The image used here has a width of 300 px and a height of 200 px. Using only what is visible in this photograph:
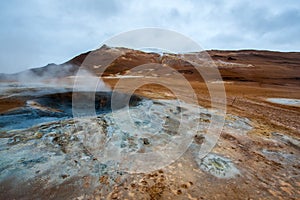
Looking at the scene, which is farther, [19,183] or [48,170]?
[48,170]

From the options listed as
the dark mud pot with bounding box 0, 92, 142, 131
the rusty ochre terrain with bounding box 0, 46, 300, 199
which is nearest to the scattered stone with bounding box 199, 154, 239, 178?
the rusty ochre terrain with bounding box 0, 46, 300, 199

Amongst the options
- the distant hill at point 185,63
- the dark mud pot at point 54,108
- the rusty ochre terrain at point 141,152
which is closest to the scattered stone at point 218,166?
the rusty ochre terrain at point 141,152

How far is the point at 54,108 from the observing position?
6418mm

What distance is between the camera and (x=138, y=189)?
2605 mm

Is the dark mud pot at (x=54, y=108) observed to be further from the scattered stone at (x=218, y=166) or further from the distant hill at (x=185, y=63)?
the distant hill at (x=185, y=63)

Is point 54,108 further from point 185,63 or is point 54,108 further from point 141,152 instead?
point 185,63

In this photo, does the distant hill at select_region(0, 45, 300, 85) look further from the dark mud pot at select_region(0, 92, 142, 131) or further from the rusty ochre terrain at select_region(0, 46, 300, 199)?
the rusty ochre terrain at select_region(0, 46, 300, 199)

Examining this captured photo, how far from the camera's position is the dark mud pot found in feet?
15.7

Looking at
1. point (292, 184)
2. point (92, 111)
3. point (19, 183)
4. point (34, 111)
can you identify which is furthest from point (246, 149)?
point (34, 111)

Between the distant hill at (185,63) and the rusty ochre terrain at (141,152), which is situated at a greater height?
the distant hill at (185,63)

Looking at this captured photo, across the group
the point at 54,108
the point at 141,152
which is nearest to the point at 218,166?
the point at 141,152

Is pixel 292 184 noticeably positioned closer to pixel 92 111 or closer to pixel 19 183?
pixel 19 183

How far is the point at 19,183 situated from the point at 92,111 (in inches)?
147

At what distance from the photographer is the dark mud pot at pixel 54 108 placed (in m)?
4.79
